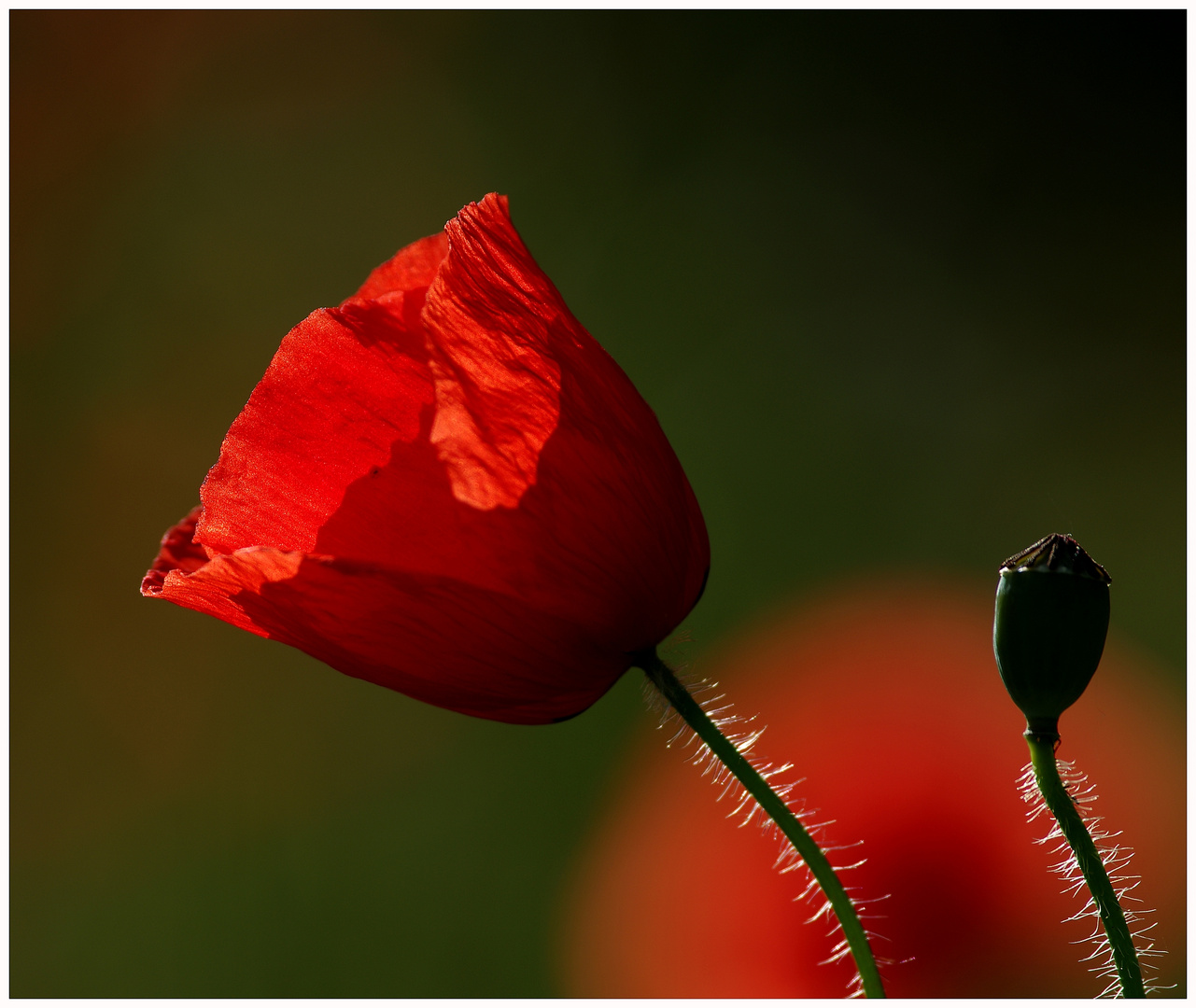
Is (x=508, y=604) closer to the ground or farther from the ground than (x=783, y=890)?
farther from the ground

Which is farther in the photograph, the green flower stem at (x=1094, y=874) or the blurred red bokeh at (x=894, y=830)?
the blurred red bokeh at (x=894, y=830)

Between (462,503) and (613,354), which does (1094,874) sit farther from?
(613,354)

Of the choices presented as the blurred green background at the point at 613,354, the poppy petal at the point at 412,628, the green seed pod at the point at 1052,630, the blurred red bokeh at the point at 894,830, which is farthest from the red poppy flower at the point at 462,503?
the blurred green background at the point at 613,354

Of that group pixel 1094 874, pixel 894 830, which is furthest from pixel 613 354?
pixel 1094 874

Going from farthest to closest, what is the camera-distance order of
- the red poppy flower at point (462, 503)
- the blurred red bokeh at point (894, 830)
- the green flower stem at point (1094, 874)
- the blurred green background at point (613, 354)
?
the blurred green background at point (613, 354)
the blurred red bokeh at point (894, 830)
the red poppy flower at point (462, 503)
the green flower stem at point (1094, 874)

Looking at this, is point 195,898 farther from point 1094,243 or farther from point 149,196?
point 1094,243

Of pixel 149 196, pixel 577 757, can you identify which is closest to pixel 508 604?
pixel 577 757

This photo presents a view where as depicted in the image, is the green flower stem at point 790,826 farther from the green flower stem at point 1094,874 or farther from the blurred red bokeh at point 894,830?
the blurred red bokeh at point 894,830

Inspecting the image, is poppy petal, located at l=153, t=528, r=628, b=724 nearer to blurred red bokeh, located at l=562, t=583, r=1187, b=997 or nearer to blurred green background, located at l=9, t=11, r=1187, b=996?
blurred red bokeh, located at l=562, t=583, r=1187, b=997

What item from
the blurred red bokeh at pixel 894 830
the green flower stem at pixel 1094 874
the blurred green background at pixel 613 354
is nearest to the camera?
the green flower stem at pixel 1094 874
